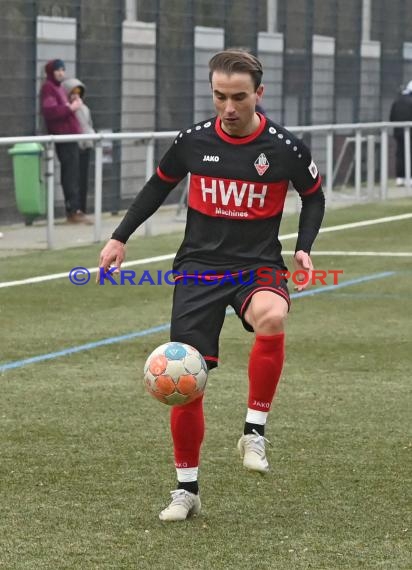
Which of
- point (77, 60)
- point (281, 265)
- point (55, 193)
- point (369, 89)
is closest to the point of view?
point (281, 265)

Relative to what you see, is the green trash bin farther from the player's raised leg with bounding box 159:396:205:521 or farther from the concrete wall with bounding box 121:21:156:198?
the player's raised leg with bounding box 159:396:205:521

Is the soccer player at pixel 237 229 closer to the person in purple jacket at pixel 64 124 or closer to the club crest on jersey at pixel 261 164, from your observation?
the club crest on jersey at pixel 261 164

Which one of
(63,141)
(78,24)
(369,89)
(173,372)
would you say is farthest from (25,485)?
(369,89)

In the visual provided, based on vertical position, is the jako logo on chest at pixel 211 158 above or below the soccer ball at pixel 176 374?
above

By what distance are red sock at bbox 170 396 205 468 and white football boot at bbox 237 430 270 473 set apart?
0.83ft

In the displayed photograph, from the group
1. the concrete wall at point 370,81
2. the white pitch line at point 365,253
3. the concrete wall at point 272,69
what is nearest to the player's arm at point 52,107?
the white pitch line at point 365,253

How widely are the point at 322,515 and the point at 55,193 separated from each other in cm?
1295

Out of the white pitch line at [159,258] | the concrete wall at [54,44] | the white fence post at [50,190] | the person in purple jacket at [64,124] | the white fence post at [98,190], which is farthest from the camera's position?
the concrete wall at [54,44]

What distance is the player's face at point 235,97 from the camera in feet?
21.6

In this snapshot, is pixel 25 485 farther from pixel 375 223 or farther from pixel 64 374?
pixel 375 223

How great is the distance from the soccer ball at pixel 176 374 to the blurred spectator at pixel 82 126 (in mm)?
13210

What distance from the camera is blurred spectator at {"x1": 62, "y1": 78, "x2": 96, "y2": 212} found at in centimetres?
1995

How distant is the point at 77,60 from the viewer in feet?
72.3

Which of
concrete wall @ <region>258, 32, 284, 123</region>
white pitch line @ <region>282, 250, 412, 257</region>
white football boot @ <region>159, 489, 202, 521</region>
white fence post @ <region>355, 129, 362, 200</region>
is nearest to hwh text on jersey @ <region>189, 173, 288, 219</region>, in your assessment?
white football boot @ <region>159, 489, 202, 521</region>
